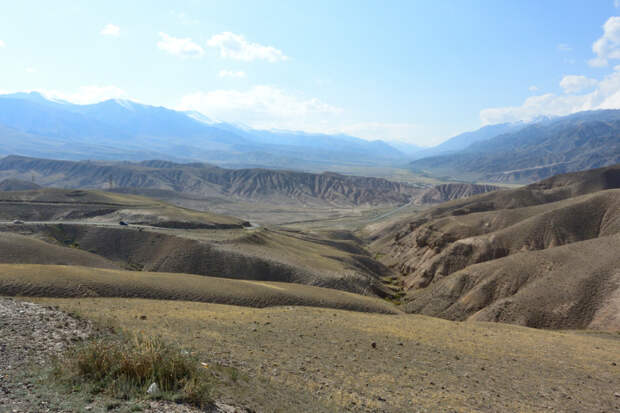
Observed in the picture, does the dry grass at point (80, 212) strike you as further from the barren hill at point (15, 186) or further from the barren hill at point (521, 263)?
the barren hill at point (15, 186)

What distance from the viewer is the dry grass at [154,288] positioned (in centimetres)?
2727

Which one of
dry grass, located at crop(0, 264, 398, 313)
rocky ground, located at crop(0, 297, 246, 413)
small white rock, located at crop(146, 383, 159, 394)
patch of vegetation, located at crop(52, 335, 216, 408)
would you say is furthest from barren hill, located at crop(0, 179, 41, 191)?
small white rock, located at crop(146, 383, 159, 394)

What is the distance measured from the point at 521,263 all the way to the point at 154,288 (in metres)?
41.9

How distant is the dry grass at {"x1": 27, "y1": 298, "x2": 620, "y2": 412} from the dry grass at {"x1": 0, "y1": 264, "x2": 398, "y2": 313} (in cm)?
297

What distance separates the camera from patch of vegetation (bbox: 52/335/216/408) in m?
10.3

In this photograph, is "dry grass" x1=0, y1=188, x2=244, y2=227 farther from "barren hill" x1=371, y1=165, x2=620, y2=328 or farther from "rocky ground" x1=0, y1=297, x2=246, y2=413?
"rocky ground" x1=0, y1=297, x2=246, y2=413

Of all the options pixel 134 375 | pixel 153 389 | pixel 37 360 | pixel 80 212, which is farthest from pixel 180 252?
pixel 153 389

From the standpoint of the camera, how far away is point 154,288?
32062mm

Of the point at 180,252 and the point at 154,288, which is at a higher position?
the point at 154,288

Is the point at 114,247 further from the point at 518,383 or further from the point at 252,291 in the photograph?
the point at 518,383

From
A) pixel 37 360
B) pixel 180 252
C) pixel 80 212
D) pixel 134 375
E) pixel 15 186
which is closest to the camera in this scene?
pixel 134 375

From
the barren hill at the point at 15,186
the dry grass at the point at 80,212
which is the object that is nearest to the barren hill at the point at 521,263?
the dry grass at the point at 80,212

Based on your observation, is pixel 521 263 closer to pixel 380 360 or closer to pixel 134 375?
pixel 380 360

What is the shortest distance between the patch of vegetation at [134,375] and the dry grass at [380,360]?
50.6 inches
